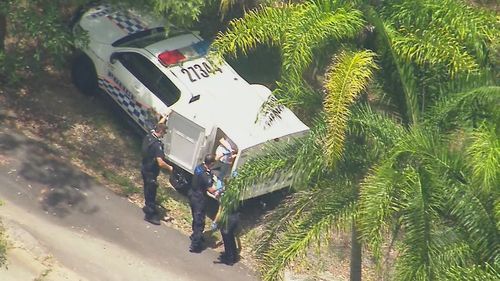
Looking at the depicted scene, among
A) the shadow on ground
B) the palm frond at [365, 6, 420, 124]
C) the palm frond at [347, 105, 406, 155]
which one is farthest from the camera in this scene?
the shadow on ground

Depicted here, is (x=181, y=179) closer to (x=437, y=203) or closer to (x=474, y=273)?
(x=437, y=203)

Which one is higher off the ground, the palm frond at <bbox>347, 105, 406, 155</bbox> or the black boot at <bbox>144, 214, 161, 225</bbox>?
the palm frond at <bbox>347, 105, 406, 155</bbox>

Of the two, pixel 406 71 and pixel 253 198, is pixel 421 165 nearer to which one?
pixel 406 71

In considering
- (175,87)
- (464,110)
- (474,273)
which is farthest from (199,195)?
(474,273)

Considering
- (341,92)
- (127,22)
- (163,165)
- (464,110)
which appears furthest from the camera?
(127,22)

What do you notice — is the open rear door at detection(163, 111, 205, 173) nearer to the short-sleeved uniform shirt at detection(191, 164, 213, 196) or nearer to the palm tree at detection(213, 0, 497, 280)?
the short-sleeved uniform shirt at detection(191, 164, 213, 196)

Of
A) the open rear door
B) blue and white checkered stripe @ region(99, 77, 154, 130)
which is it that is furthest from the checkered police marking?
the open rear door

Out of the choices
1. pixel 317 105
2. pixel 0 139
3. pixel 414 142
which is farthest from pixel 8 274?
pixel 414 142
